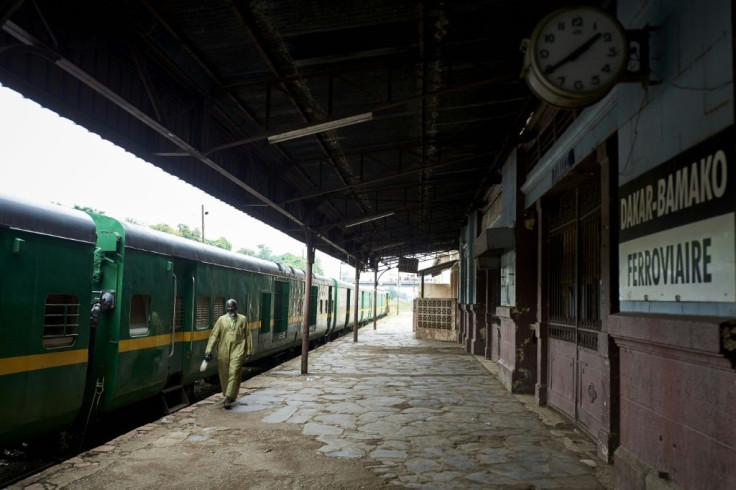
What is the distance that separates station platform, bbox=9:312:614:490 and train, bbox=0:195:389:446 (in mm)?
579

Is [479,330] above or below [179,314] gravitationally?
below

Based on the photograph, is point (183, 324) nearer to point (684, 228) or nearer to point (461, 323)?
point (684, 228)

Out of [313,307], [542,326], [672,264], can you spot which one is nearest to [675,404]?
[672,264]

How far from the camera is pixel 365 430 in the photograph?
22.2 feet

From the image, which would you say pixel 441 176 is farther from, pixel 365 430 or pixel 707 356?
pixel 707 356

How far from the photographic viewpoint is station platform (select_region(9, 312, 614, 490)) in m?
4.91

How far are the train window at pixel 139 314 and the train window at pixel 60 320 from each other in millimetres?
1205

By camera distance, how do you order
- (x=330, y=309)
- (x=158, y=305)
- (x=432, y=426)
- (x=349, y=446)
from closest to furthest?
(x=349, y=446) < (x=432, y=426) < (x=158, y=305) < (x=330, y=309)

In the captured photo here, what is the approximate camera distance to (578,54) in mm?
3785

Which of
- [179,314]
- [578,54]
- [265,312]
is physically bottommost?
[265,312]

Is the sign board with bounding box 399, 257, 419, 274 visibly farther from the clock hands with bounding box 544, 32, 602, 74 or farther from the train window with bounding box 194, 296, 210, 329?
the clock hands with bounding box 544, 32, 602, 74

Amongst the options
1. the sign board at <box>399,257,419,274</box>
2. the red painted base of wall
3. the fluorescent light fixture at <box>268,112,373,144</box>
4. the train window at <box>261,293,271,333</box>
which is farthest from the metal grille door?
the sign board at <box>399,257,419,274</box>

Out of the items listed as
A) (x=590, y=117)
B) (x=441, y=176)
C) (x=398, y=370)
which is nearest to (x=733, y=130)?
(x=590, y=117)

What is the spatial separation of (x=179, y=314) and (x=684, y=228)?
7.13 meters
